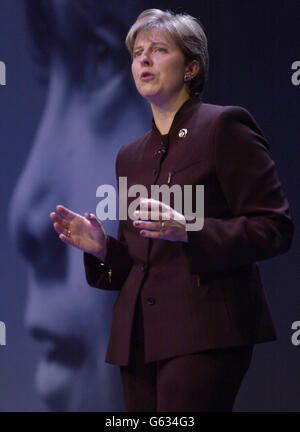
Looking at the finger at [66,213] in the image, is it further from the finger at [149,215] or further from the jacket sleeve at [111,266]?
the finger at [149,215]

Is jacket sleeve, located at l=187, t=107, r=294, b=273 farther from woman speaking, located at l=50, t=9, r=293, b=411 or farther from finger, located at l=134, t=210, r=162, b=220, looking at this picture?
finger, located at l=134, t=210, r=162, b=220

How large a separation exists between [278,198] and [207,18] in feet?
5.11

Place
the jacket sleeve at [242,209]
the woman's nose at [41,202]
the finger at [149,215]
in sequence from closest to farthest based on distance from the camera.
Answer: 1. the finger at [149,215]
2. the jacket sleeve at [242,209]
3. the woman's nose at [41,202]

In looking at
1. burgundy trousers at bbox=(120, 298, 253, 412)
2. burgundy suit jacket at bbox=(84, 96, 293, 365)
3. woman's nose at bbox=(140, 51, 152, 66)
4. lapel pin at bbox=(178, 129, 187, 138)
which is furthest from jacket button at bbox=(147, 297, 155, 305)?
woman's nose at bbox=(140, 51, 152, 66)

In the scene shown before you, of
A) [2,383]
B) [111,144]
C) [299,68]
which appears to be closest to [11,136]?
[111,144]

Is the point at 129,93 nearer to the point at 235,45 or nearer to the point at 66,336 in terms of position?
the point at 235,45

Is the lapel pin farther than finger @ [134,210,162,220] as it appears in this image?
Yes

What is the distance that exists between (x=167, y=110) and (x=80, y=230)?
0.44 m

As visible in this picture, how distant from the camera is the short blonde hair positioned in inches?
76.0

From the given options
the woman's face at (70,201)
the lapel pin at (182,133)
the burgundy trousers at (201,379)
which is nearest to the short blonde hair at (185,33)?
the lapel pin at (182,133)

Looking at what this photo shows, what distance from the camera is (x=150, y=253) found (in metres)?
1.78

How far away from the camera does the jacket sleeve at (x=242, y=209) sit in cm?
158

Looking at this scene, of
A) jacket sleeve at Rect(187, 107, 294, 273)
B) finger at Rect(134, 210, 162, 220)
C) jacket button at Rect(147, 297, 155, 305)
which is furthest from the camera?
jacket button at Rect(147, 297, 155, 305)

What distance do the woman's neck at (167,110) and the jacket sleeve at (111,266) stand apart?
0.37m
